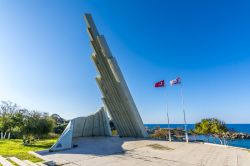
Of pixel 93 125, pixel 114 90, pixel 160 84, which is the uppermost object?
pixel 160 84

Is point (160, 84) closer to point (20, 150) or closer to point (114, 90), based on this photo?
point (114, 90)

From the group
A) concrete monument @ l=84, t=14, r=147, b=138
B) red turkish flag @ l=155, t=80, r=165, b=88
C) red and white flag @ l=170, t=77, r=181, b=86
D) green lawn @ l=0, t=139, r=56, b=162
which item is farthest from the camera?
red turkish flag @ l=155, t=80, r=165, b=88

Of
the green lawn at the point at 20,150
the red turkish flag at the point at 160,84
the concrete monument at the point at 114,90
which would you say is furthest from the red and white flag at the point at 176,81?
the green lawn at the point at 20,150

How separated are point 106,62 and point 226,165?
13648mm

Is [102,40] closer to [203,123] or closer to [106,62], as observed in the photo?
[106,62]

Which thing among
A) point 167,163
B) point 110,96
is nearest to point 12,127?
point 110,96

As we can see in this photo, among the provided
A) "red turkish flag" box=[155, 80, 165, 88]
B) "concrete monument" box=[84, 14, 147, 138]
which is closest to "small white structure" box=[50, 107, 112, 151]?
"concrete monument" box=[84, 14, 147, 138]

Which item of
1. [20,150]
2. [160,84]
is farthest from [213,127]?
[20,150]

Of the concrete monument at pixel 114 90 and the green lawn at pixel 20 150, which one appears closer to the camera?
the green lawn at pixel 20 150

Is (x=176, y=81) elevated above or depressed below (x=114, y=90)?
above

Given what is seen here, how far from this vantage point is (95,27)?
675 inches

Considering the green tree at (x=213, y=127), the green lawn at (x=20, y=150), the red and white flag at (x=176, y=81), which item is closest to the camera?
the green lawn at (x=20, y=150)

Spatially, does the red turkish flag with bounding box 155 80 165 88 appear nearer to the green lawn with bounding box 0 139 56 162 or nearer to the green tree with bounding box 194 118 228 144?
the green lawn with bounding box 0 139 56 162

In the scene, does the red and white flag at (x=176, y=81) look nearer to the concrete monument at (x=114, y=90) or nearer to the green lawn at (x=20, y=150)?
the concrete monument at (x=114, y=90)
